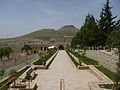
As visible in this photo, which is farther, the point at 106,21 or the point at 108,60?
the point at 106,21

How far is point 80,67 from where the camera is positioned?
891 inches

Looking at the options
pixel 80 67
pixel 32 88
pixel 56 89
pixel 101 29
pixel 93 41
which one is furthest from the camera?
pixel 101 29

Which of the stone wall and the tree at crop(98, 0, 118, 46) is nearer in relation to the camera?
the stone wall

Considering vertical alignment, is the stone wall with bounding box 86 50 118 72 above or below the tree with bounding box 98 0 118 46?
below

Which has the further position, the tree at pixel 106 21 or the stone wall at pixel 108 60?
the tree at pixel 106 21

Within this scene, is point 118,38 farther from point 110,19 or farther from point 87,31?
point 110,19

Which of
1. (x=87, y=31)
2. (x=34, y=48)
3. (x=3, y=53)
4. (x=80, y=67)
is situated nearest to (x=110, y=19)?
(x=87, y=31)

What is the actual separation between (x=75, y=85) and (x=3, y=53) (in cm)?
4963

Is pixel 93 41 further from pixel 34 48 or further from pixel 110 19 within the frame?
pixel 34 48

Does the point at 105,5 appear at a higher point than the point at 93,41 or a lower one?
higher

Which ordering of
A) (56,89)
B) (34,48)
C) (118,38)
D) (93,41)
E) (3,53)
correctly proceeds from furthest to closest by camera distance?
(34,48), (3,53), (93,41), (56,89), (118,38)

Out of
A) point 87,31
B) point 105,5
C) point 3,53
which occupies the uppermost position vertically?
point 105,5

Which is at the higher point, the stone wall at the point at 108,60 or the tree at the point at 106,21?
the tree at the point at 106,21

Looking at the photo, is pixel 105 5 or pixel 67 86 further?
pixel 105 5
